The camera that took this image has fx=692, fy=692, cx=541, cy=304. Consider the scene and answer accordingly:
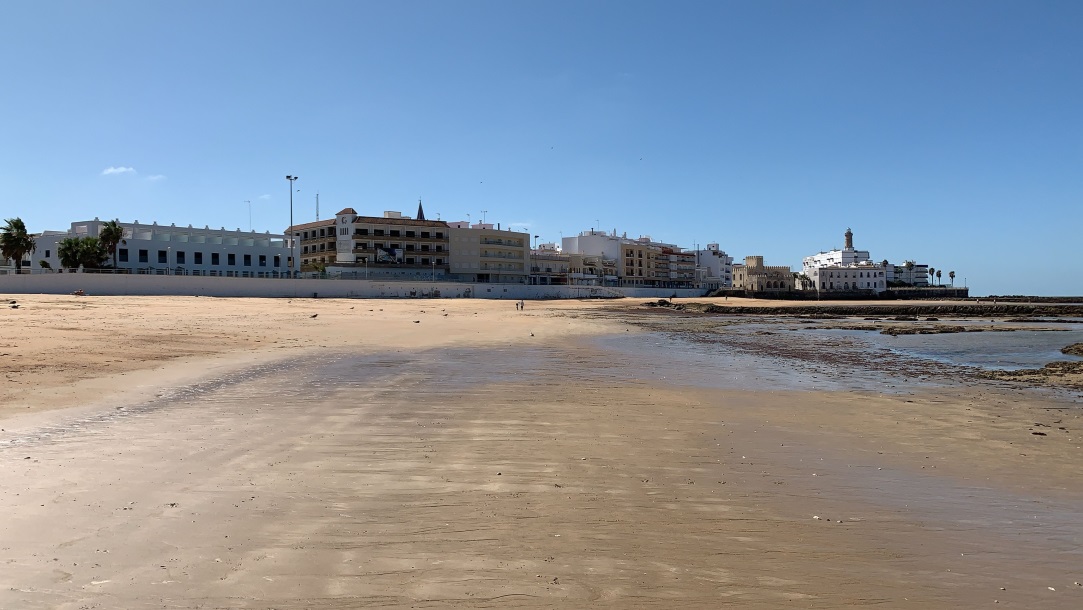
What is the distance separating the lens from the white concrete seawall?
49.2 metres

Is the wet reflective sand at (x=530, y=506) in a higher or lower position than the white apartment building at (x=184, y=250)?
lower

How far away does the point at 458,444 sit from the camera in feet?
25.5

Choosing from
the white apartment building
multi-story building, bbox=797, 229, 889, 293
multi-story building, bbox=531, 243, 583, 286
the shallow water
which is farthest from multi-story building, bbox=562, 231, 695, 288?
the shallow water

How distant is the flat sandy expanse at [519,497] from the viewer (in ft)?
13.4

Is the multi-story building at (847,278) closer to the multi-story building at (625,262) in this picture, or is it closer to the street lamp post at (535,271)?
the multi-story building at (625,262)

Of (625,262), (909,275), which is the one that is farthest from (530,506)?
(909,275)

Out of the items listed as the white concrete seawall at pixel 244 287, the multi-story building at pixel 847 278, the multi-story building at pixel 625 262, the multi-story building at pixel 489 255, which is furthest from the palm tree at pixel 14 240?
the multi-story building at pixel 847 278

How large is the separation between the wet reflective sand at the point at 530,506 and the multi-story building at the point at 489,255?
9047cm

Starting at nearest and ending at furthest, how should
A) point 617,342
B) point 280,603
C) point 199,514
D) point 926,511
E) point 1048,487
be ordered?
point 280,603, point 199,514, point 926,511, point 1048,487, point 617,342

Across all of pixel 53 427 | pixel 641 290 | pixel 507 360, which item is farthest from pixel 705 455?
pixel 641 290

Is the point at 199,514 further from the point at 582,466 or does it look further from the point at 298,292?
the point at 298,292

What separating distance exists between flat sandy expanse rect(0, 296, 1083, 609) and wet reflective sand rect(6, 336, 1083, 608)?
0.03 m

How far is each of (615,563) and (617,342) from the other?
888 inches

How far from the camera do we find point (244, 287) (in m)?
59.0
